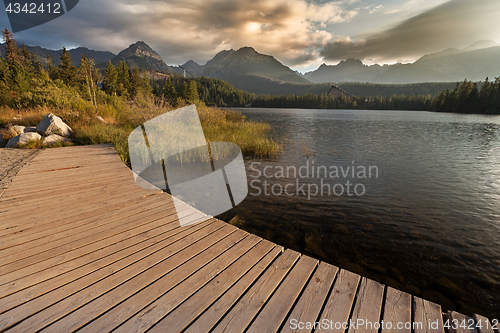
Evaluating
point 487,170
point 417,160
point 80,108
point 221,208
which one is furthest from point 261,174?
point 80,108

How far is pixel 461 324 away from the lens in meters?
1.93

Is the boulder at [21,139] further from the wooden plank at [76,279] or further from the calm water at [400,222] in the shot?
the wooden plank at [76,279]

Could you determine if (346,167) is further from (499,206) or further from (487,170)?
(487,170)

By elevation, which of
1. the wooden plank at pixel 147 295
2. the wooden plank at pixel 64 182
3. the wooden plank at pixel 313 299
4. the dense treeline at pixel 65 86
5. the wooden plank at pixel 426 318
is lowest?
the wooden plank at pixel 426 318

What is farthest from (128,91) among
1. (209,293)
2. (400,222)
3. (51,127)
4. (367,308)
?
(367,308)

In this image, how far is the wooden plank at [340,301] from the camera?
1.96 metres

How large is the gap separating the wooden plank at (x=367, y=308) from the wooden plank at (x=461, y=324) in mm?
565

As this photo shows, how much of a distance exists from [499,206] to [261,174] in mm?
7759

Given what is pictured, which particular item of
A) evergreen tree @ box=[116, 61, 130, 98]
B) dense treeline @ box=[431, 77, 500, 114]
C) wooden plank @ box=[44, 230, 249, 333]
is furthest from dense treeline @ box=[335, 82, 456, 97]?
wooden plank @ box=[44, 230, 249, 333]

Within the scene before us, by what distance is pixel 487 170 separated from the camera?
33.3 ft

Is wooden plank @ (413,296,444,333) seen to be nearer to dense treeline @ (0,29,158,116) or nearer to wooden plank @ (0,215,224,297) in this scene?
wooden plank @ (0,215,224,297)

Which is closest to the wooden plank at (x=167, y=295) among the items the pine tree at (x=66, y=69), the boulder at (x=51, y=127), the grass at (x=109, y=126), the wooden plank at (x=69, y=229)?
the wooden plank at (x=69, y=229)

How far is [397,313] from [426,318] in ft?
0.85

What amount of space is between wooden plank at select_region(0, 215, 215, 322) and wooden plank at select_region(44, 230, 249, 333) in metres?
0.35
